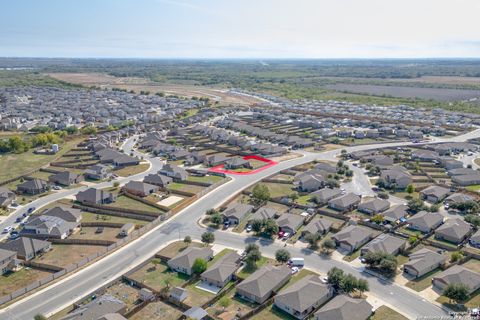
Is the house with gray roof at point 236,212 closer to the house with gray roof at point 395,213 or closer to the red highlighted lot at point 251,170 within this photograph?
the house with gray roof at point 395,213

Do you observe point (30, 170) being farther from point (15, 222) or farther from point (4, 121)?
point (4, 121)

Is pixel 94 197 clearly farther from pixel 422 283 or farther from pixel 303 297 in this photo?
pixel 422 283

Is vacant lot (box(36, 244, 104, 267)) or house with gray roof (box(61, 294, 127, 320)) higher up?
house with gray roof (box(61, 294, 127, 320))

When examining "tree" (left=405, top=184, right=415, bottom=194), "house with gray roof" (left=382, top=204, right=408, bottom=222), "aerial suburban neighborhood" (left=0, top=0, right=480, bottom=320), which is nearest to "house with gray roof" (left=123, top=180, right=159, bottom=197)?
"aerial suburban neighborhood" (left=0, top=0, right=480, bottom=320)

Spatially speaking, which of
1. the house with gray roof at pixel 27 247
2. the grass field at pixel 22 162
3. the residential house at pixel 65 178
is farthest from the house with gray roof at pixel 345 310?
the grass field at pixel 22 162

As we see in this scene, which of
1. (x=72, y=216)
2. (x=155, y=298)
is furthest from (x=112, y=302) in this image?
(x=72, y=216)

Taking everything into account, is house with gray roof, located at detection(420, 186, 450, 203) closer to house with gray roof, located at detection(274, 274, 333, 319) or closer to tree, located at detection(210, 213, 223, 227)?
house with gray roof, located at detection(274, 274, 333, 319)

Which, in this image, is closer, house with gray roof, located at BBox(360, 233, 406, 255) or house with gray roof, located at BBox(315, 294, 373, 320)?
house with gray roof, located at BBox(315, 294, 373, 320)
